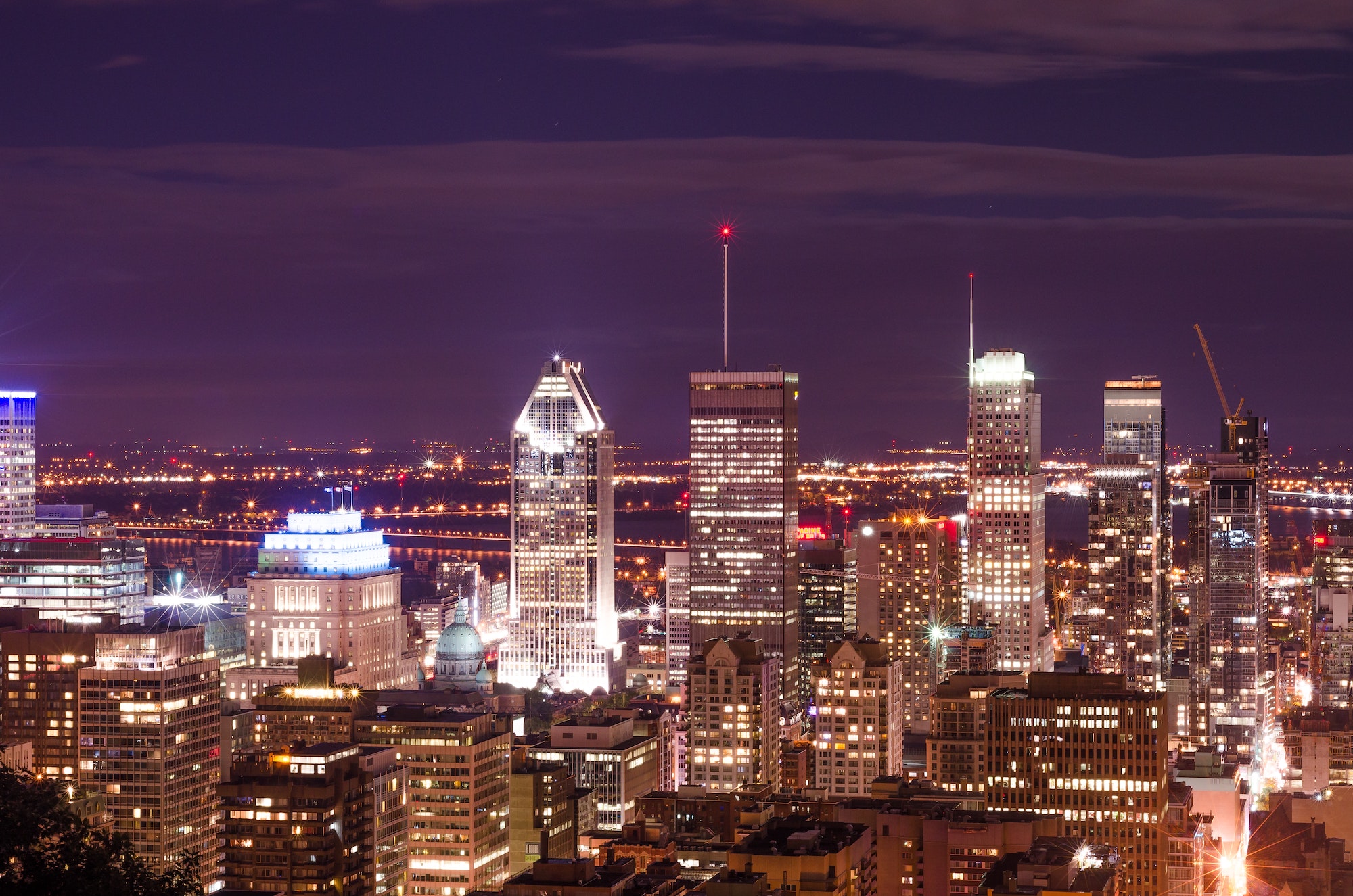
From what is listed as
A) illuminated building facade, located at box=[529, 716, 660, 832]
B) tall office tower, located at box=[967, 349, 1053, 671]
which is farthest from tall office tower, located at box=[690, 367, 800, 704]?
illuminated building facade, located at box=[529, 716, 660, 832]

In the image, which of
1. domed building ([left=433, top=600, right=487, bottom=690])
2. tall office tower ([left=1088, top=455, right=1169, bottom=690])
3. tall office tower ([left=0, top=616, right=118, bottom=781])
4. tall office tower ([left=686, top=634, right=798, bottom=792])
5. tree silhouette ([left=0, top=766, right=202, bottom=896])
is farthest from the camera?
tall office tower ([left=1088, top=455, right=1169, bottom=690])

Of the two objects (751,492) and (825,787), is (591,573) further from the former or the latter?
(825,787)

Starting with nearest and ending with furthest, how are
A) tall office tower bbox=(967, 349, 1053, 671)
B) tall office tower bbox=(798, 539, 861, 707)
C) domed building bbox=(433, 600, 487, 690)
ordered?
domed building bbox=(433, 600, 487, 690), tall office tower bbox=(798, 539, 861, 707), tall office tower bbox=(967, 349, 1053, 671)

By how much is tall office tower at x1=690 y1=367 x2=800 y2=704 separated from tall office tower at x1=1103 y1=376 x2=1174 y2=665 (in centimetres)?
2399

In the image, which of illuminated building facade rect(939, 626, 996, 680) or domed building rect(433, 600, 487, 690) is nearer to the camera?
illuminated building facade rect(939, 626, 996, 680)

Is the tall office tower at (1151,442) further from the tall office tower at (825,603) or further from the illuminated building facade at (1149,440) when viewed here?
the tall office tower at (825,603)

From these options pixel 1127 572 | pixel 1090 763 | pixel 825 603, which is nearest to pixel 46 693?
pixel 1090 763

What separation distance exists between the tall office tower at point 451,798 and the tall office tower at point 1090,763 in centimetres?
1477

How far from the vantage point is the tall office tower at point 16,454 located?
11581cm

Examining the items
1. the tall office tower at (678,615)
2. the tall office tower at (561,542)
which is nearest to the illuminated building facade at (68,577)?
the tall office tower at (561,542)

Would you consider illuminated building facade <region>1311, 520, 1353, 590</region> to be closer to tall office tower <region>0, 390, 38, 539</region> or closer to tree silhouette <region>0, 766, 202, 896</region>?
tall office tower <region>0, 390, 38, 539</region>

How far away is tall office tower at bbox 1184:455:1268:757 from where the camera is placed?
106 metres

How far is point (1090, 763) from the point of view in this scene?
59.9 metres

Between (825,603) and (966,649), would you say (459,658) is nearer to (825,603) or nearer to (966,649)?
(825,603)
